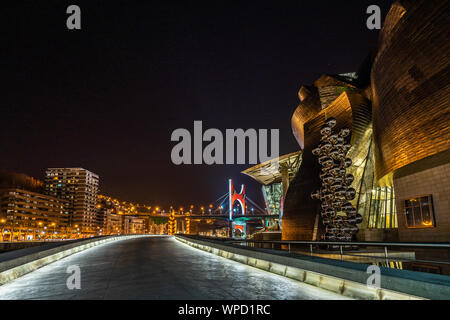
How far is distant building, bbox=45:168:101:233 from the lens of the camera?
15025cm

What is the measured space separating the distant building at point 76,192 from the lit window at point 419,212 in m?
149

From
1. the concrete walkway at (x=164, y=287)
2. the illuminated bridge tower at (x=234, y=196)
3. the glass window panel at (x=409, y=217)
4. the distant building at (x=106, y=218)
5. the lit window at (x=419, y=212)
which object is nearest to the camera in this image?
the concrete walkway at (x=164, y=287)

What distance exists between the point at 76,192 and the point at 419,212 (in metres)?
157

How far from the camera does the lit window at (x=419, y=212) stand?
23.5 metres

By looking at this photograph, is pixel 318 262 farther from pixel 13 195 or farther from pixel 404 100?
pixel 13 195

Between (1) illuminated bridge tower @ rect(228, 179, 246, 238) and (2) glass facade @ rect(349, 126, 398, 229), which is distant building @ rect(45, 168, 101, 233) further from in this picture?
(2) glass facade @ rect(349, 126, 398, 229)

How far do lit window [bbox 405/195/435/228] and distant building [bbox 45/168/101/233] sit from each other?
490ft

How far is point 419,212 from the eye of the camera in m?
24.5

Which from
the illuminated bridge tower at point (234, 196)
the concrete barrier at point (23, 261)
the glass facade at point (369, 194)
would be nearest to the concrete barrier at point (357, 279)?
the concrete barrier at point (23, 261)

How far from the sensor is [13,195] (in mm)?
104812

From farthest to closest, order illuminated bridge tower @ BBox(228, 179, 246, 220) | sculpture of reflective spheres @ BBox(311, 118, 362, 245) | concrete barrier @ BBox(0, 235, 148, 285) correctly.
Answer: illuminated bridge tower @ BBox(228, 179, 246, 220) → sculpture of reflective spheres @ BBox(311, 118, 362, 245) → concrete barrier @ BBox(0, 235, 148, 285)

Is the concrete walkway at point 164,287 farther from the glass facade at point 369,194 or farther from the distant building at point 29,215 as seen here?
the distant building at point 29,215

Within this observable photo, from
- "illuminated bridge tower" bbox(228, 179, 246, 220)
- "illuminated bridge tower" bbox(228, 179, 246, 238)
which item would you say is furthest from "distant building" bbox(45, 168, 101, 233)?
"illuminated bridge tower" bbox(228, 179, 246, 220)
